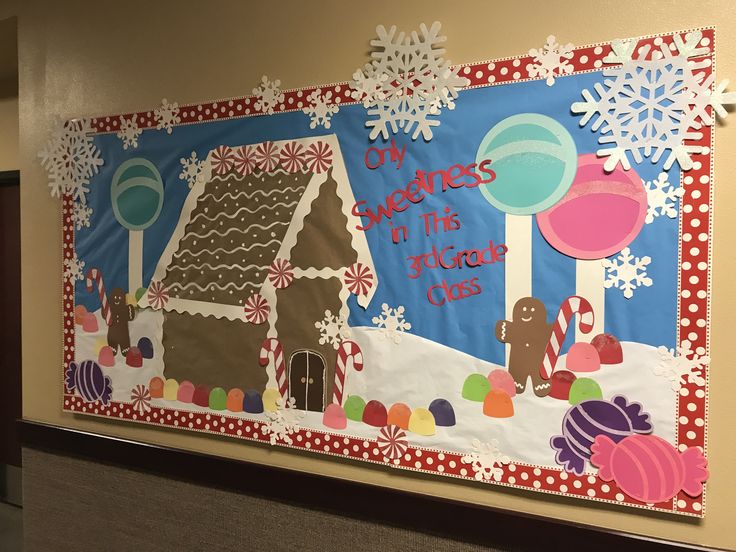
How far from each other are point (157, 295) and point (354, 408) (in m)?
0.76

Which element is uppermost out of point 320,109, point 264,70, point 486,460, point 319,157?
point 264,70

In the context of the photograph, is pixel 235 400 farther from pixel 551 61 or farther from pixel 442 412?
pixel 551 61

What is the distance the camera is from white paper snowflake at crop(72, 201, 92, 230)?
1943 millimetres

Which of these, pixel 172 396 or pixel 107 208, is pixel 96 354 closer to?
pixel 172 396

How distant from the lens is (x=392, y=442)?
58.3 inches

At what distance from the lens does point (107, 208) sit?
1.91m

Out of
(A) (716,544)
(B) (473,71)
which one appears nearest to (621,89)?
(B) (473,71)

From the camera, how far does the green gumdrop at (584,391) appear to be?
1.28 metres

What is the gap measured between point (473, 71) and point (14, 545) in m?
3.02

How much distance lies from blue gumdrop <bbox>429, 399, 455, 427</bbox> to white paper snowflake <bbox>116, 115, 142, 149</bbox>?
1.27 meters

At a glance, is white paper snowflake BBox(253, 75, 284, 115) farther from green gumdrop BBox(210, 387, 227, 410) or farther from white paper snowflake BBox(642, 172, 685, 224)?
white paper snowflake BBox(642, 172, 685, 224)

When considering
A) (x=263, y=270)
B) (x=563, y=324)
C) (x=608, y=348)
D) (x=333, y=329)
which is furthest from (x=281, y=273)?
(x=608, y=348)

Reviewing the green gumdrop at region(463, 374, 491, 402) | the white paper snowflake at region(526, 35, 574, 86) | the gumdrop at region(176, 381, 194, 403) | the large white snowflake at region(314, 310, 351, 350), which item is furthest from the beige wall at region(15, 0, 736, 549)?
the large white snowflake at region(314, 310, 351, 350)

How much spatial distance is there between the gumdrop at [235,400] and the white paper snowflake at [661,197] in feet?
3.91
